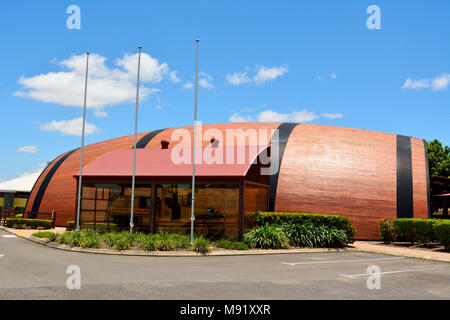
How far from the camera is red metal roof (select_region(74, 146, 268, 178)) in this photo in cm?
2011

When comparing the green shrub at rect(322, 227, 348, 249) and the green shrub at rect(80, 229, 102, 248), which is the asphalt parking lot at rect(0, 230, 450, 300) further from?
the green shrub at rect(322, 227, 348, 249)

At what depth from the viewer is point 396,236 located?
22250mm

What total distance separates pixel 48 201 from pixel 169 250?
62.6 ft

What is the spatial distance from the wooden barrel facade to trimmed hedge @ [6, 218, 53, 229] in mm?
13747

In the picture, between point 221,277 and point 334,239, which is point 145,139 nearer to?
point 334,239

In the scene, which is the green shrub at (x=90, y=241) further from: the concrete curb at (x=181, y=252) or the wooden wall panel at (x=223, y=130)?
the wooden wall panel at (x=223, y=130)

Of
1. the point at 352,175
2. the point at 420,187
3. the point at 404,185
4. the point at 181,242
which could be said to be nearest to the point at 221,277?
the point at 181,242

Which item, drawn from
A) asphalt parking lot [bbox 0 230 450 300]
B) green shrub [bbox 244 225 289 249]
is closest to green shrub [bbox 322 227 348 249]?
green shrub [bbox 244 225 289 249]

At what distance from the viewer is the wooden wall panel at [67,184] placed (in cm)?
2997

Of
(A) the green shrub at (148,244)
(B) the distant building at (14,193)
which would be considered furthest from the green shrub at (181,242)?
(B) the distant building at (14,193)

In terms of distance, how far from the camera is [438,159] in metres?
42.3

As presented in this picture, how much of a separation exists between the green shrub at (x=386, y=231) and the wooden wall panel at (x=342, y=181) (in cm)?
66

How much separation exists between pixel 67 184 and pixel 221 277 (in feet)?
77.2

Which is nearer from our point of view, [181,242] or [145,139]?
[181,242]
